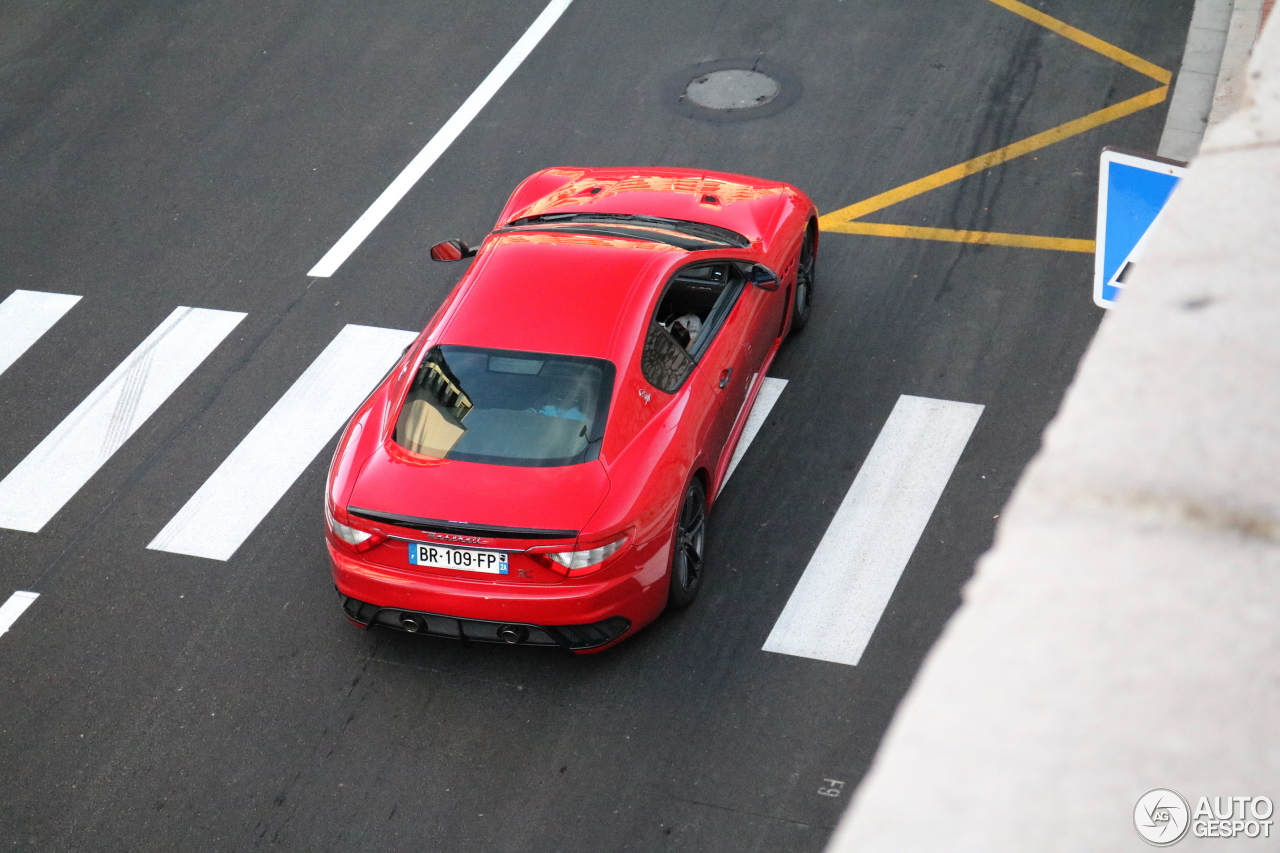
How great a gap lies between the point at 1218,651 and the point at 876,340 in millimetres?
8160

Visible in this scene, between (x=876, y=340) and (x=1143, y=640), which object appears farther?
(x=876, y=340)

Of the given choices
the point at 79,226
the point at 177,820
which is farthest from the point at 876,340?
the point at 79,226

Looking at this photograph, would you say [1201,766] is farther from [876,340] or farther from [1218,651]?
[876,340]

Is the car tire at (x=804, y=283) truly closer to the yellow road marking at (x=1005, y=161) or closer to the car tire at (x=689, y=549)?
the yellow road marking at (x=1005, y=161)

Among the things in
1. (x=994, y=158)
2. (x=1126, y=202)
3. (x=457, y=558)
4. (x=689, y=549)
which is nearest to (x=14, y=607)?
(x=457, y=558)

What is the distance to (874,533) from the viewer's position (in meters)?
7.44

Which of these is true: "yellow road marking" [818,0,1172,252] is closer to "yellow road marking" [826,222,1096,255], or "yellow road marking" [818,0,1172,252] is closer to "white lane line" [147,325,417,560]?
"yellow road marking" [826,222,1096,255]

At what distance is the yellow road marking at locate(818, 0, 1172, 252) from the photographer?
32.4 ft

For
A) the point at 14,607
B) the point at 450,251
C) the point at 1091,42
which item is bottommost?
the point at 1091,42

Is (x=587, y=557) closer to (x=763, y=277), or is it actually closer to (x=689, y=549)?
(x=689, y=549)

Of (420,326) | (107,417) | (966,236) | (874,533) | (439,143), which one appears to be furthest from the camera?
(439,143)

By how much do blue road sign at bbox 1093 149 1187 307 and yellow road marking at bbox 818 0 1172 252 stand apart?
4.38m

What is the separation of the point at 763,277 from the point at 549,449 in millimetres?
2077

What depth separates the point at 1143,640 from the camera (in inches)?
39.7
